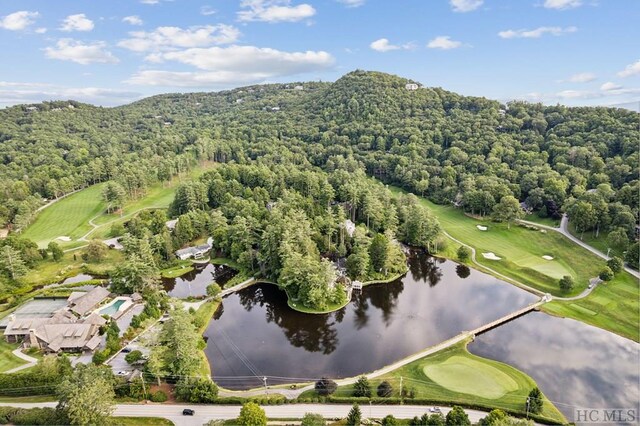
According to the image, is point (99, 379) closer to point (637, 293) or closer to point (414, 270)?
point (414, 270)

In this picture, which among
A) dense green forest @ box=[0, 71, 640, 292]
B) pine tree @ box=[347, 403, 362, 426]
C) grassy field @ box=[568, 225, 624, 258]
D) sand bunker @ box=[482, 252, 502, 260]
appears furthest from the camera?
dense green forest @ box=[0, 71, 640, 292]

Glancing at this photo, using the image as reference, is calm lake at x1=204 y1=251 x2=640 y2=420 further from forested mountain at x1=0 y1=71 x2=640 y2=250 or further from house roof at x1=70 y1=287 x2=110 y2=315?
forested mountain at x1=0 y1=71 x2=640 y2=250

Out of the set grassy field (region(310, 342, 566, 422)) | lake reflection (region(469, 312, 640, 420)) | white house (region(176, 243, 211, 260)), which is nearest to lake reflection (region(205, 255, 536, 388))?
grassy field (region(310, 342, 566, 422))

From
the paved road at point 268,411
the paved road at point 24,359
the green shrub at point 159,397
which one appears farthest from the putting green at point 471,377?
the paved road at point 24,359

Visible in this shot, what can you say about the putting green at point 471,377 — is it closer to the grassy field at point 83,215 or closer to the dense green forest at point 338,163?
the dense green forest at point 338,163

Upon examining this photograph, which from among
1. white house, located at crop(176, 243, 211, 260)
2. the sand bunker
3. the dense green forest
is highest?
the dense green forest

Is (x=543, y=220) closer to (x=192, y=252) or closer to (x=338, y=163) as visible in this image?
(x=338, y=163)

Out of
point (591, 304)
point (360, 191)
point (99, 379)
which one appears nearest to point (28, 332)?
point (99, 379)
